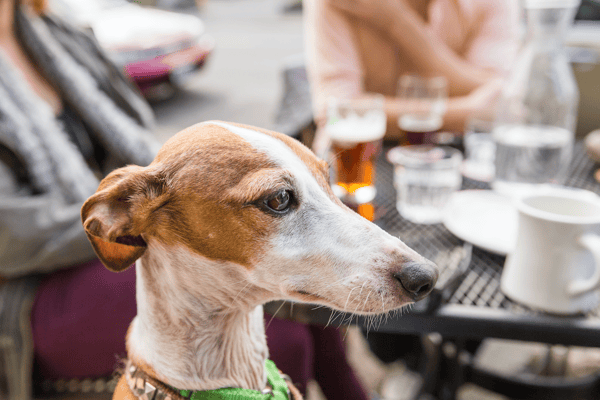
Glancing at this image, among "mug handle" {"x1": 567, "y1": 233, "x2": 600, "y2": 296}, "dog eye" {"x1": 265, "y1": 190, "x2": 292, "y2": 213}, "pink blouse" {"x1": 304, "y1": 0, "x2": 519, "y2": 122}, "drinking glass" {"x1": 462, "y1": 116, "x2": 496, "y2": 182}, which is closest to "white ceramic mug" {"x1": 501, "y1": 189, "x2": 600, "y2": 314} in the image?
"mug handle" {"x1": 567, "y1": 233, "x2": 600, "y2": 296}

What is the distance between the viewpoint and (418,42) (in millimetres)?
1716

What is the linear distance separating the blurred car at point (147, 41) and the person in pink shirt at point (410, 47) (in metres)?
2.94

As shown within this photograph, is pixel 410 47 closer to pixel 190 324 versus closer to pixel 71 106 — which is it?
pixel 71 106

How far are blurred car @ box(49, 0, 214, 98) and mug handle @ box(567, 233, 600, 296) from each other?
4131 mm

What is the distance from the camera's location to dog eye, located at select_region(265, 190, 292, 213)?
59 cm

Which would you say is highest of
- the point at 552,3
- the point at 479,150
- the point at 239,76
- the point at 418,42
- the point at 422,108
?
the point at 552,3

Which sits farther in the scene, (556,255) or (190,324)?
(556,255)

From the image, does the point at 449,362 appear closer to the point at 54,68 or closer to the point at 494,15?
the point at 494,15

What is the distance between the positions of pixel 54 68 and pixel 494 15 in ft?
5.41

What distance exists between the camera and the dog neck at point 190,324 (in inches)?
24.2

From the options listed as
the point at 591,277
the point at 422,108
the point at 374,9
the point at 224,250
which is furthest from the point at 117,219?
the point at 374,9

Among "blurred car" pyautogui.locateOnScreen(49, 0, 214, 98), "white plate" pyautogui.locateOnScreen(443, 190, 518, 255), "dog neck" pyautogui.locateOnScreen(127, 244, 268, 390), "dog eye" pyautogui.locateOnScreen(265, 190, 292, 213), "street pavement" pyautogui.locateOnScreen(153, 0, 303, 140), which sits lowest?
"street pavement" pyautogui.locateOnScreen(153, 0, 303, 140)

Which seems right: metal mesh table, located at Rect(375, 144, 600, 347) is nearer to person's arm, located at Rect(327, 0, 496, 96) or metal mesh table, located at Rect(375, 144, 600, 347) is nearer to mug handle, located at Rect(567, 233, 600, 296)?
mug handle, located at Rect(567, 233, 600, 296)

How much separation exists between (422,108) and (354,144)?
0.46 m
